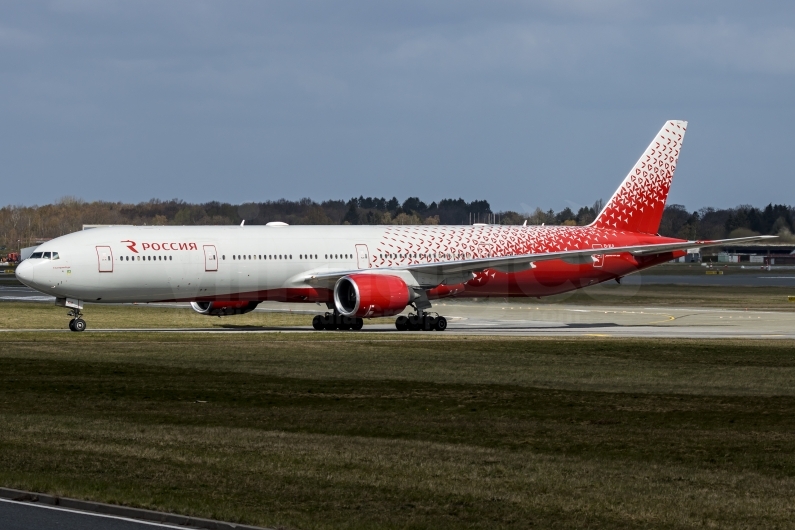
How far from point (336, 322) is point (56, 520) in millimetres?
32695

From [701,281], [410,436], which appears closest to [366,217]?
[701,281]

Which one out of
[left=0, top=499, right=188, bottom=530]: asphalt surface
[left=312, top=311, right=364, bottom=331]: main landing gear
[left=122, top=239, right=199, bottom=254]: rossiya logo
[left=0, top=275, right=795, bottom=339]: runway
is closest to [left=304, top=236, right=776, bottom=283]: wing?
[left=312, top=311, right=364, bottom=331]: main landing gear

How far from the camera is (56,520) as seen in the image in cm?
1271

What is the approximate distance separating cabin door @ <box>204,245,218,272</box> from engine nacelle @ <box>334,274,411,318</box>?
4.50 m

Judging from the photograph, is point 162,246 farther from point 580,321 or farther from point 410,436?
point 410,436

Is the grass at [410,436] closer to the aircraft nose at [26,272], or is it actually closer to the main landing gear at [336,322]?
the aircraft nose at [26,272]

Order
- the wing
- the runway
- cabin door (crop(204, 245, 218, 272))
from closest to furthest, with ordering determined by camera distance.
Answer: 1. cabin door (crop(204, 245, 218, 272))
2. the runway
3. the wing

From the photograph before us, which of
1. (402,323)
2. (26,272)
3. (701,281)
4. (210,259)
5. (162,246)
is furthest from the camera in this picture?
(701,281)

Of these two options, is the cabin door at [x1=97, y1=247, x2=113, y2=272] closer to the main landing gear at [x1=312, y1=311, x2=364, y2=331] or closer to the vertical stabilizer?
the main landing gear at [x1=312, y1=311, x2=364, y2=331]

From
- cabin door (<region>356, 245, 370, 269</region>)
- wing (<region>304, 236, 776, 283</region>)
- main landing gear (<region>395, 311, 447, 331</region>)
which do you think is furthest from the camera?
cabin door (<region>356, 245, 370, 269</region>)

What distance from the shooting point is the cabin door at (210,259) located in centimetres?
4322

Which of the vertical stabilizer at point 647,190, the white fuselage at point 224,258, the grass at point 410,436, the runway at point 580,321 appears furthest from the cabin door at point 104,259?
the vertical stabilizer at point 647,190

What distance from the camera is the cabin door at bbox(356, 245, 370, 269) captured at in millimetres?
46469

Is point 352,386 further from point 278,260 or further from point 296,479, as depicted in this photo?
point 278,260
